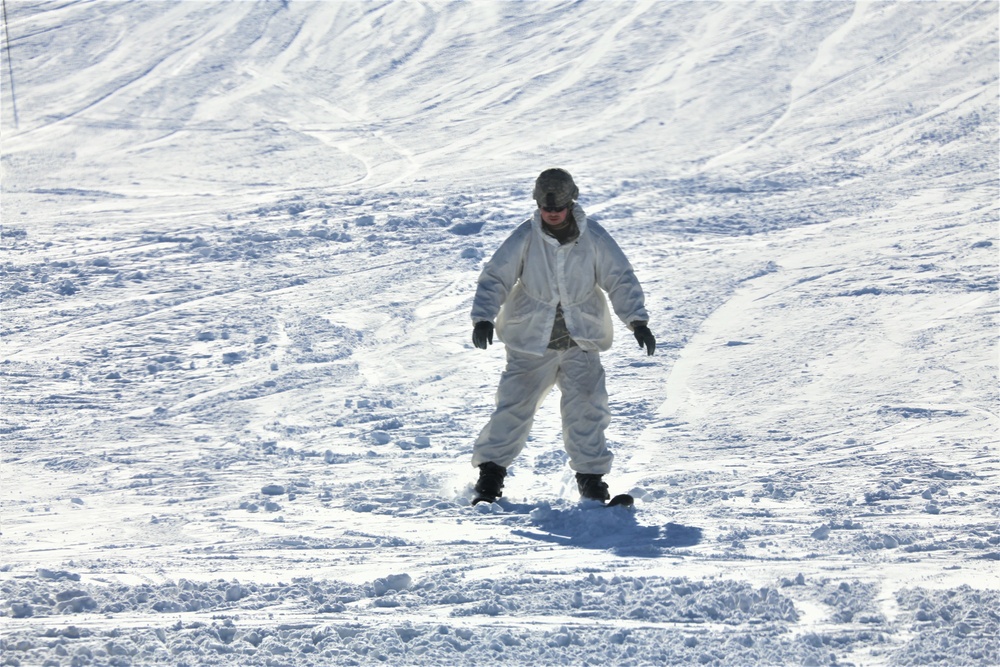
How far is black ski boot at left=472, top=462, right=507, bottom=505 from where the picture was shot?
5848mm

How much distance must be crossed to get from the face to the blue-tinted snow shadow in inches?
45.5

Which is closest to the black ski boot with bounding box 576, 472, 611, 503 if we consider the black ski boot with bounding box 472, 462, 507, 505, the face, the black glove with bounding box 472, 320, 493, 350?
the black ski boot with bounding box 472, 462, 507, 505

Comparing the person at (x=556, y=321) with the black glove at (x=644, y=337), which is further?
the person at (x=556, y=321)

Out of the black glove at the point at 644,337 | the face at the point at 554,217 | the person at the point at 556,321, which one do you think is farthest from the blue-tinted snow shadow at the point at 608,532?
the face at the point at 554,217

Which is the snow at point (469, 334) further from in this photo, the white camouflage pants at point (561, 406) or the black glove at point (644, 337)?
the black glove at point (644, 337)

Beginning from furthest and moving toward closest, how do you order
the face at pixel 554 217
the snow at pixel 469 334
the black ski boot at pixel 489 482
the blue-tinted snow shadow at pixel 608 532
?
the black ski boot at pixel 489 482 < the face at pixel 554 217 < the blue-tinted snow shadow at pixel 608 532 < the snow at pixel 469 334

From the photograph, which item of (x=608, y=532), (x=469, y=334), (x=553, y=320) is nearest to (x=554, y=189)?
(x=553, y=320)

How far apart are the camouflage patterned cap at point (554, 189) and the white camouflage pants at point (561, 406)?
0.67 metres

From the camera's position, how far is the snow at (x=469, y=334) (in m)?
4.43

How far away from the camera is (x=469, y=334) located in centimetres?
899

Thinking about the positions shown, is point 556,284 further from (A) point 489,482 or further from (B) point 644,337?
(A) point 489,482

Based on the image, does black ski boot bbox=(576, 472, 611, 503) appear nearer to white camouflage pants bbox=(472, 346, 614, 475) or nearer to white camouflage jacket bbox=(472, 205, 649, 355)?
white camouflage pants bbox=(472, 346, 614, 475)

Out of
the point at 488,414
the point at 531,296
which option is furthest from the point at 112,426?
the point at 531,296

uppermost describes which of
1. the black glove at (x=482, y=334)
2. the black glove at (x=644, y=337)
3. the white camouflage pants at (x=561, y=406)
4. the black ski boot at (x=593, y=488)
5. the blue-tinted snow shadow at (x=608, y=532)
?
the black glove at (x=482, y=334)
